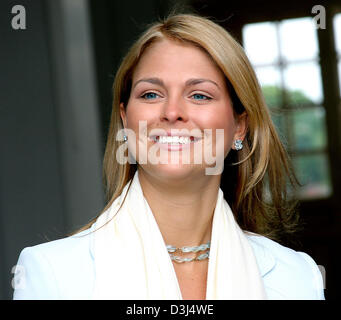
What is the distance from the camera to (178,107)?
1288mm

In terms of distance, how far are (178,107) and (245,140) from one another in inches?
13.1

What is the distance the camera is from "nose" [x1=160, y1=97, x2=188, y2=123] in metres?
1.27

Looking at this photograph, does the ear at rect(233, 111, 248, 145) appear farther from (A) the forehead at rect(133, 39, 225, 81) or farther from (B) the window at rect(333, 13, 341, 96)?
(B) the window at rect(333, 13, 341, 96)

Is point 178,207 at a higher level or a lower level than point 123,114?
lower

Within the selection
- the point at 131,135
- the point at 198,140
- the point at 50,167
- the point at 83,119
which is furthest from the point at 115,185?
the point at 83,119

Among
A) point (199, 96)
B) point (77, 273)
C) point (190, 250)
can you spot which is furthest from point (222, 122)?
point (77, 273)

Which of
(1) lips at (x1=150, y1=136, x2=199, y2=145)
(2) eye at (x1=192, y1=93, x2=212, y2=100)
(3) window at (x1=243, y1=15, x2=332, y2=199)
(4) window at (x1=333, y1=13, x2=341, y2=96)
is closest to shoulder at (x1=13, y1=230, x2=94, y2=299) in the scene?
(1) lips at (x1=150, y1=136, x2=199, y2=145)

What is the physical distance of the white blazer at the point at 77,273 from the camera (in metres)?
1.21

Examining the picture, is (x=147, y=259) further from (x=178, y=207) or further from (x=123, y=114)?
(x=123, y=114)

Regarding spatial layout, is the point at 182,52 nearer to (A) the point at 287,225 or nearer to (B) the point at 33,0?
(A) the point at 287,225

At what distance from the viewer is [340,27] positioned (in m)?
3.95

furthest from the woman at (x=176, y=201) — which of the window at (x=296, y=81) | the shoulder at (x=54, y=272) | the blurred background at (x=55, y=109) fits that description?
the window at (x=296, y=81)

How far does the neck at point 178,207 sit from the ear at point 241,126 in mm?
154

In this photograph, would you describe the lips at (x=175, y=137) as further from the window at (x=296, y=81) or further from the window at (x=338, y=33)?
the window at (x=338, y=33)
